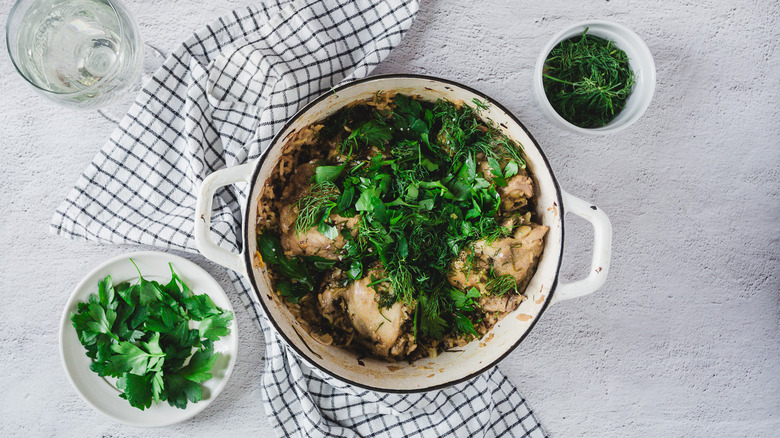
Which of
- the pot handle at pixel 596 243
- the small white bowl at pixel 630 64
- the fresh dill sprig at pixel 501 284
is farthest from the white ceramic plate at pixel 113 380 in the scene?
the small white bowl at pixel 630 64

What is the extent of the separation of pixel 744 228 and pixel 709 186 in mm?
200

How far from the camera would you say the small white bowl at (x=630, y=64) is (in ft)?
5.51

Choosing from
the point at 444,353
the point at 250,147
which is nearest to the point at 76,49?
the point at 250,147

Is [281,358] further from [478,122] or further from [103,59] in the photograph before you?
[103,59]

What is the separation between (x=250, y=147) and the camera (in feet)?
5.58

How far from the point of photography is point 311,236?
1568mm

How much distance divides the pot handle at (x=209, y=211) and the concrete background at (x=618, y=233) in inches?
16.2

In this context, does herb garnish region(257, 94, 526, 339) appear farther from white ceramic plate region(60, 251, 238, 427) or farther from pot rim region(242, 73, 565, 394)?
white ceramic plate region(60, 251, 238, 427)

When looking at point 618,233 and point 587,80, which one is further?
point 618,233

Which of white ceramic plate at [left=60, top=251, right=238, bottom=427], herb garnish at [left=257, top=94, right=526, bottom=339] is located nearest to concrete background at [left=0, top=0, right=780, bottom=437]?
white ceramic plate at [left=60, top=251, right=238, bottom=427]

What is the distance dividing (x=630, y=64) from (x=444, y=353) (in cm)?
107

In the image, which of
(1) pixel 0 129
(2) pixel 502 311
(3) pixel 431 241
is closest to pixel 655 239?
(2) pixel 502 311

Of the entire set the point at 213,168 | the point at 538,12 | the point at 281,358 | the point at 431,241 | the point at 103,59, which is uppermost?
the point at 103,59

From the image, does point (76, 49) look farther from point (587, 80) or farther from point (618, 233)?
point (618, 233)
